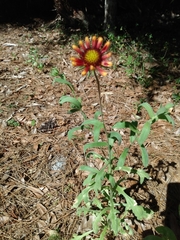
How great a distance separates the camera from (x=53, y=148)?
2096 mm

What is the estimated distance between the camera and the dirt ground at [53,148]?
1675 mm

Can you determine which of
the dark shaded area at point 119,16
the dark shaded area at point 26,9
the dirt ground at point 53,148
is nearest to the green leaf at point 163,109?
the dirt ground at point 53,148

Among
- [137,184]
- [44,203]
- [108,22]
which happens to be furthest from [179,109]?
[108,22]

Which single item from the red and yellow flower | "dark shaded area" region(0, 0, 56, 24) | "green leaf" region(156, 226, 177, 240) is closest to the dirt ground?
"green leaf" region(156, 226, 177, 240)

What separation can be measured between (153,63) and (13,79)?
170 centimetres

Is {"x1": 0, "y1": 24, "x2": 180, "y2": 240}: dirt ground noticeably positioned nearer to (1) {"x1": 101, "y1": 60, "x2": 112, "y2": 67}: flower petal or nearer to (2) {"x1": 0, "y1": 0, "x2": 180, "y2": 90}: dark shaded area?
(2) {"x1": 0, "y1": 0, "x2": 180, "y2": 90}: dark shaded area

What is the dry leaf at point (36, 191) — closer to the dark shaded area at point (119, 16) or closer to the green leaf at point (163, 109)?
the green leaf at point (163, 109)

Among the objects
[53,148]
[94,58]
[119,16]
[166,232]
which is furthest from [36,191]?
[119,16]

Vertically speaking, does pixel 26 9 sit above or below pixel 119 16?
below

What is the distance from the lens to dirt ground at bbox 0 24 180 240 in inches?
65.9

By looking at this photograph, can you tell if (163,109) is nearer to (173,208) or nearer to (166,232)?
(166,232)

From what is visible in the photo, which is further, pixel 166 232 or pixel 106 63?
pixel 166 232

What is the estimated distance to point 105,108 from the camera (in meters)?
2.44

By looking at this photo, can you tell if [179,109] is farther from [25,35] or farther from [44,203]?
[25,35]
